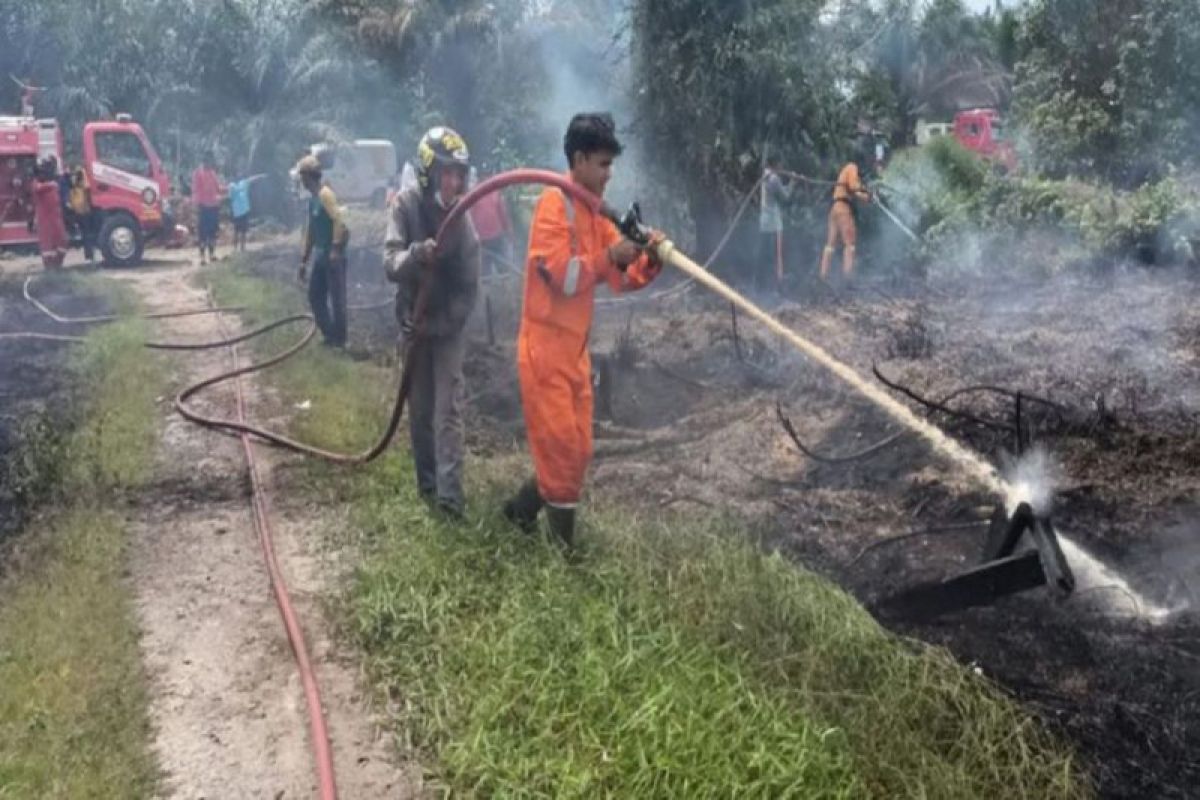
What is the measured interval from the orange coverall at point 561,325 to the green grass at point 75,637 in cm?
185

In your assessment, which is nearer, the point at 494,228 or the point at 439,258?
the point at 439,258

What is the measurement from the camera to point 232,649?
4867 mm

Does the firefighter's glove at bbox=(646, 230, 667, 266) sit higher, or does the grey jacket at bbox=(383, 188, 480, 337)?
the firefighter's glove at bbox=(646, 230, 667, 266)

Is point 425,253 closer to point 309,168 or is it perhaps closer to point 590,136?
point 590,136

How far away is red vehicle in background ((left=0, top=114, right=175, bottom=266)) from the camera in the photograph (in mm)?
20031

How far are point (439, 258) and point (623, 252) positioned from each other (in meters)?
1.53

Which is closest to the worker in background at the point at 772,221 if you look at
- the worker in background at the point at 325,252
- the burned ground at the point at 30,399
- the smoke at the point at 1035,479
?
the worker in background at the point at 325,252

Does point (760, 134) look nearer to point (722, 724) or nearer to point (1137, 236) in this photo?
point (1137, 236)

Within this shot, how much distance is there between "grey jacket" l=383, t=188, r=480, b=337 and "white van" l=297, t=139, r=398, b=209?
2529cm

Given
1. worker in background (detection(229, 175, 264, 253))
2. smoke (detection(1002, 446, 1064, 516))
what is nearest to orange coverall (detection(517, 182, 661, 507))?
smoke (detection(1002, 446, 1064, 516))

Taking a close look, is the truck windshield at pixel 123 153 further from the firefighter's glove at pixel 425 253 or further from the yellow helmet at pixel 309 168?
the firefighter's glove at pixel 425 253

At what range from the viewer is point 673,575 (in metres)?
4.97

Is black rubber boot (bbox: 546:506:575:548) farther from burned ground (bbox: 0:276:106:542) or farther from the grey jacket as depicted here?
burned ground (bbox: 0:276:106:542)

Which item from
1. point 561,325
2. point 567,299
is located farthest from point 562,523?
point 567,299
